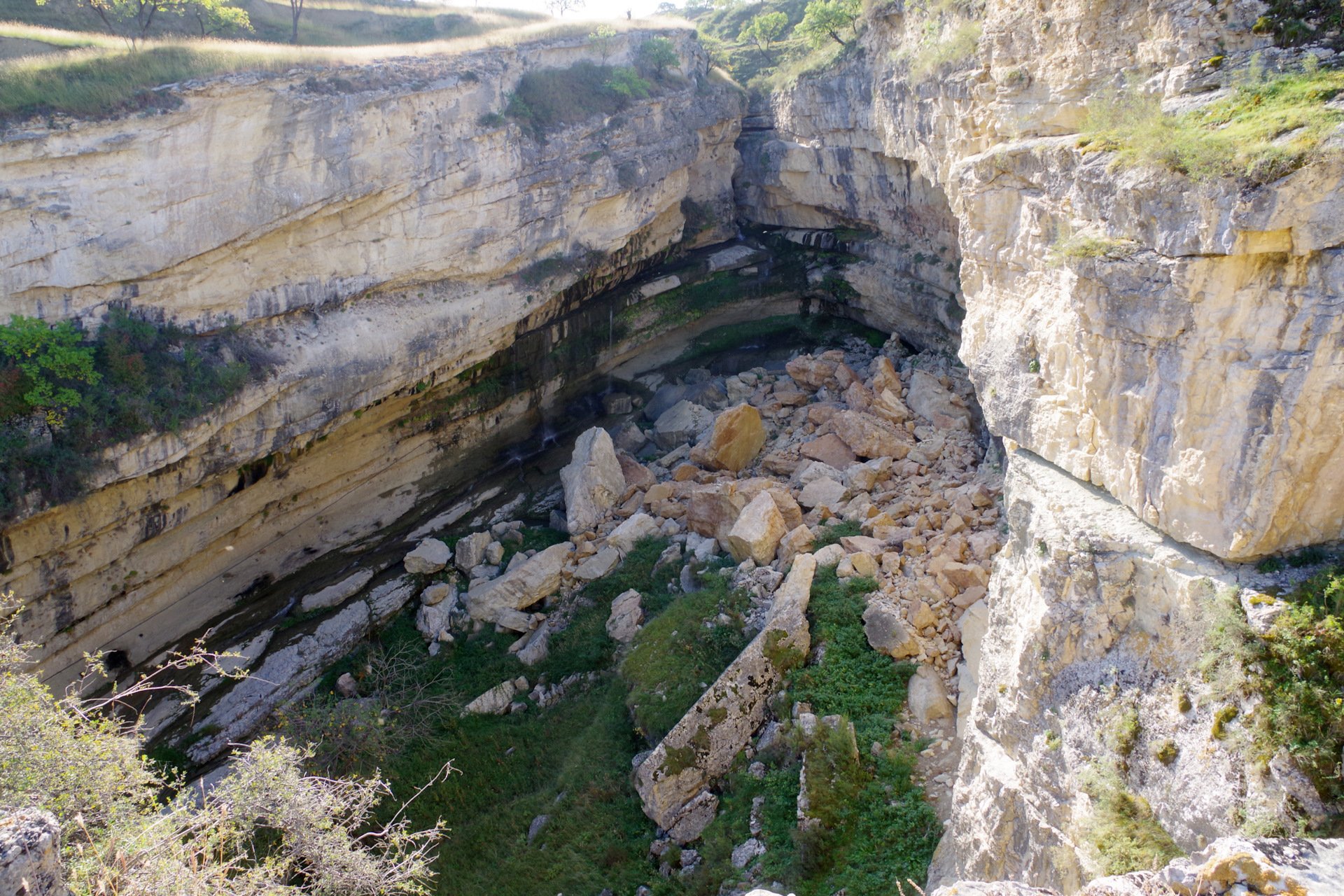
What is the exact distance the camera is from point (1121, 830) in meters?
6.14

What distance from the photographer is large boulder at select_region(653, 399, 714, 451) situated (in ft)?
62.8

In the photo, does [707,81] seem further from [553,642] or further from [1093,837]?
[1093,837]

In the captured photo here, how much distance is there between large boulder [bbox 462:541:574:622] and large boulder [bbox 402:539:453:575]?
56.0 inches

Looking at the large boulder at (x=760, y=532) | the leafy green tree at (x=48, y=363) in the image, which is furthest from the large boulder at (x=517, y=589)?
the leafy green tree at (x=48, y=363)

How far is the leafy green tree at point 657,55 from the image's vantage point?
20.8m

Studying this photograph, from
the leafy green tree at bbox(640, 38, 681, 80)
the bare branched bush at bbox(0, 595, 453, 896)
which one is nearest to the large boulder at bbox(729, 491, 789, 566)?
the bare branched bush at bbox(0, 595, 453, 896)

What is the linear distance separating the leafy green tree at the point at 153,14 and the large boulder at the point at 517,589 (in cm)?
1384

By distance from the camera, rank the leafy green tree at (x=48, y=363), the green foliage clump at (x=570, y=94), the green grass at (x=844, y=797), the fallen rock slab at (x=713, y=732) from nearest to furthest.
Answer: the green grass at (x=844, y=797)
the fallen rock slab at (x=713, y=732)
the leafy green tree at (x=48, y=363)
the green foliage clump at (x=570, y=94)

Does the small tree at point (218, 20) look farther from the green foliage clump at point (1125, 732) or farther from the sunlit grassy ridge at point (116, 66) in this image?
the green foliage clump at point (1125, 732)

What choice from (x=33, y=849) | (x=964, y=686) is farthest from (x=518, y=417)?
(x=33, y=849)

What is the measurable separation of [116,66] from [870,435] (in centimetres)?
1389

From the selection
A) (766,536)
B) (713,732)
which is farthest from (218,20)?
(713,732)

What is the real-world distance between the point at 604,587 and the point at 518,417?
6.09m

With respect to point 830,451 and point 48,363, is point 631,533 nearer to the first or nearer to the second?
point 830,451
